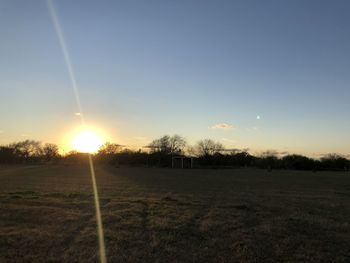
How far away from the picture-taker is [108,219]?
35.9ft

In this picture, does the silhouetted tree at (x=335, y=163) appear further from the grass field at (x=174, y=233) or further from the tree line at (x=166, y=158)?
the grass field at (x=174, y=233)

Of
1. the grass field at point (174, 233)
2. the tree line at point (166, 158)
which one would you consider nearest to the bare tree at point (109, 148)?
the tree line at point (166, 158)

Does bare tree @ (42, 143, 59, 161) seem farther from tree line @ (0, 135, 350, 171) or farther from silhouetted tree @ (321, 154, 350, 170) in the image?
silhouetted tree @ (321, 154, 350, 170)

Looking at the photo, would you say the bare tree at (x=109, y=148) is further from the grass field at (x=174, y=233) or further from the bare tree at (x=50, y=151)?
the grass field at (x=174, y=233)

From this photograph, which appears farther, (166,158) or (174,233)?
(166,158)

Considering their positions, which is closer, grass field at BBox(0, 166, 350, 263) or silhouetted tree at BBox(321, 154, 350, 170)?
grass field at BBox(0, 166, 350, 263)

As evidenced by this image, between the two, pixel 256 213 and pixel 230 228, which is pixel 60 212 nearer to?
pixel 230 228

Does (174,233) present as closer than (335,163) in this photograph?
Yes

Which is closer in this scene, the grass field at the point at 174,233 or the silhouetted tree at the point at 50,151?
the grass field at the point at 174,233

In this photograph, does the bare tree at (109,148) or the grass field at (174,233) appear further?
the bare tree at (109,148)

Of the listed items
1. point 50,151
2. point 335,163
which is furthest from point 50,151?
point 335,163

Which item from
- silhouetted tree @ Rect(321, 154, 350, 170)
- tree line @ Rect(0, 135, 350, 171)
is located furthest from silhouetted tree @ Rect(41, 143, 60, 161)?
silhouetted tree @ Rect(321, 154, 350, 170)

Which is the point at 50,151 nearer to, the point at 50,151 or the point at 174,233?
the point at 50,151

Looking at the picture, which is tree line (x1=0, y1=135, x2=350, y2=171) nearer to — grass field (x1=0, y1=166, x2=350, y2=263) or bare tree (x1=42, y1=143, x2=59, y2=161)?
bare tree (x1=42, y1=143, x2=59, y2=161)
